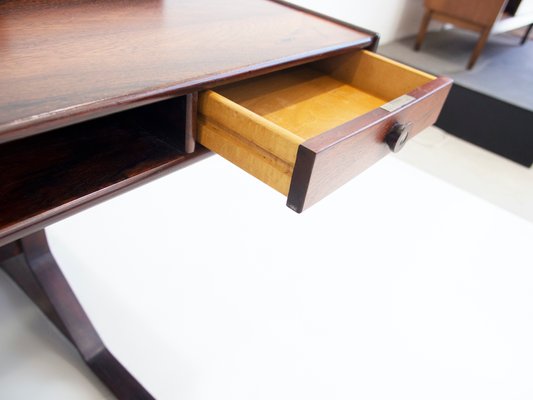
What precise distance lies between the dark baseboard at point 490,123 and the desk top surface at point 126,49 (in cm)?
99

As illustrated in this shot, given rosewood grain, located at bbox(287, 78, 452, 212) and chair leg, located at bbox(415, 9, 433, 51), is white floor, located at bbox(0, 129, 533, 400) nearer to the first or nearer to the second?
rosewood grain, located at bbox(287, 78, 452, 212)

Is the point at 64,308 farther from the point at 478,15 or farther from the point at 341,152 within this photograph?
the point at 478,15

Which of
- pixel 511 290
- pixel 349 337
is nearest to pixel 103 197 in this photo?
pixel 349 337

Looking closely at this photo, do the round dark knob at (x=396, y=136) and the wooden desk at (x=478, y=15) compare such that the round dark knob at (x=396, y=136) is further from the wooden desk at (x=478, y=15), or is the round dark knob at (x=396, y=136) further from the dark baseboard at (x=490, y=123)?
the wooden desk at (x=478, y=15)

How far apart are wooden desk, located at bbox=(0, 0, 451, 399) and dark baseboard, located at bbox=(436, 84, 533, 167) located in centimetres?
98

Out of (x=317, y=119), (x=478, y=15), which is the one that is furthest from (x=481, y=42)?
(x=317, y=119)

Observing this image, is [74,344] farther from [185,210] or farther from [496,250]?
[496,250]

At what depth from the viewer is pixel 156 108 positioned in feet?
1.57

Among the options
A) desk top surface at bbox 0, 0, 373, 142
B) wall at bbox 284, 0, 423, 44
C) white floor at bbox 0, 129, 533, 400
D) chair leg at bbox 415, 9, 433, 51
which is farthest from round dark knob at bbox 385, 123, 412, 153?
chair leg at bbox 415, 9, 433, 51

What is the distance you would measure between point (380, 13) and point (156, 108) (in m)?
1.52

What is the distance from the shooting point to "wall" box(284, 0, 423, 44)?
4.62 ft

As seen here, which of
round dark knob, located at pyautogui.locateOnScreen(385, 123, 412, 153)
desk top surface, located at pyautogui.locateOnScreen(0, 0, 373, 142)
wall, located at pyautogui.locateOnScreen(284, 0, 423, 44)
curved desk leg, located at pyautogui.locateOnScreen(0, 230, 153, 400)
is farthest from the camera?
wall, located at pyautogui.locateOnScreen(284, 0, 423, 44)

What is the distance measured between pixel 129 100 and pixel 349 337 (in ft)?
1.86

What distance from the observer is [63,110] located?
0.32 metres
